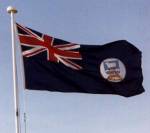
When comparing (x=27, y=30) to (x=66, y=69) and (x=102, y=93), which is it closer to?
(x=66, y=69)

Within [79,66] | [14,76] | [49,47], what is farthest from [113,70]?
[14,76]

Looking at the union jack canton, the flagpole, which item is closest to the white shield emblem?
the union jack canton

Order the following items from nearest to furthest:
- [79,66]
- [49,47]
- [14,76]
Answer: [14,76], [49,47], [79,66]

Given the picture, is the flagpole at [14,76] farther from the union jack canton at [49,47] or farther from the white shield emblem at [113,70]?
the white shield emblem at [113,70]

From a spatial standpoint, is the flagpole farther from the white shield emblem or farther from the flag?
the white shield emblem

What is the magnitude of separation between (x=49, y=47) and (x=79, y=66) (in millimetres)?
1624

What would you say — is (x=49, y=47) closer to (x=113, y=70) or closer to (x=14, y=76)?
(x=14, y=76)

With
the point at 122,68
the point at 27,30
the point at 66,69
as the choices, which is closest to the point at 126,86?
the point at 122,68

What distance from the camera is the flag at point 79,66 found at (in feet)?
80.1

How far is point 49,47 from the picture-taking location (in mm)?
25156

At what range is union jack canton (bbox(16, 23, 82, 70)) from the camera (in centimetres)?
2453

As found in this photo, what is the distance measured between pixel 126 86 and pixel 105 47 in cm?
191

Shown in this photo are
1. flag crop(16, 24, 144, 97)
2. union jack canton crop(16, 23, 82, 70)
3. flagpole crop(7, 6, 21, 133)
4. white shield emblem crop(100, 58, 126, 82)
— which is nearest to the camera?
flagpole crop(7, 6, 21, 133)

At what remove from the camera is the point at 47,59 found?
2489cm
